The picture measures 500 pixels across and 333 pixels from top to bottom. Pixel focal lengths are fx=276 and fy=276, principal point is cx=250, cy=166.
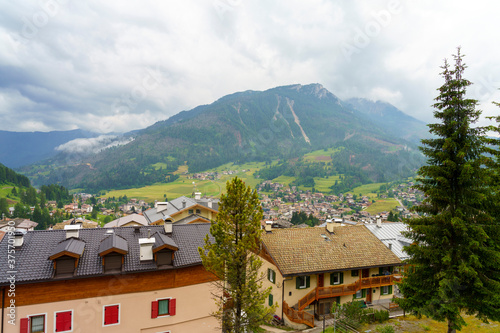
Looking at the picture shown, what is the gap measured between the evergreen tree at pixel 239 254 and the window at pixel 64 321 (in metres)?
8.84

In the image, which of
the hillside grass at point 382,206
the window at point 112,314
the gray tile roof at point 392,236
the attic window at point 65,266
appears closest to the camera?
the attic window at point 65,266

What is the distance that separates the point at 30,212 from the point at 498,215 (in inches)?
5668

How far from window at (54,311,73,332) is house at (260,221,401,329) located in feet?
49.3

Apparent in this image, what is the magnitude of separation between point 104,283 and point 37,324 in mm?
3711

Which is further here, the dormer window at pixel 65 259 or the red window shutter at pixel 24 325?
the dormer window at pixel 65 259

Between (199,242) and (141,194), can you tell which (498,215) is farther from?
(141,194)

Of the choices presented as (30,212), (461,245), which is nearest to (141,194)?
(30,212)

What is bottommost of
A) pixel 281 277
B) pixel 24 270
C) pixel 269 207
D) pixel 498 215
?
pixel 269 207

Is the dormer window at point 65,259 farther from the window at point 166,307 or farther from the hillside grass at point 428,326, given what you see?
the hillside grass at point 428,326

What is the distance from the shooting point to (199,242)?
20828 mm

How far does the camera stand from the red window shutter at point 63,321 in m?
15.7

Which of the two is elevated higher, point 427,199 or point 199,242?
A: point 427,199

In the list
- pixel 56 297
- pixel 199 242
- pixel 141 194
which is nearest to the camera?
pixel 56 297

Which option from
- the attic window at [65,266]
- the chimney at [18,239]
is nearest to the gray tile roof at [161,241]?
the attic window at [65,266]
